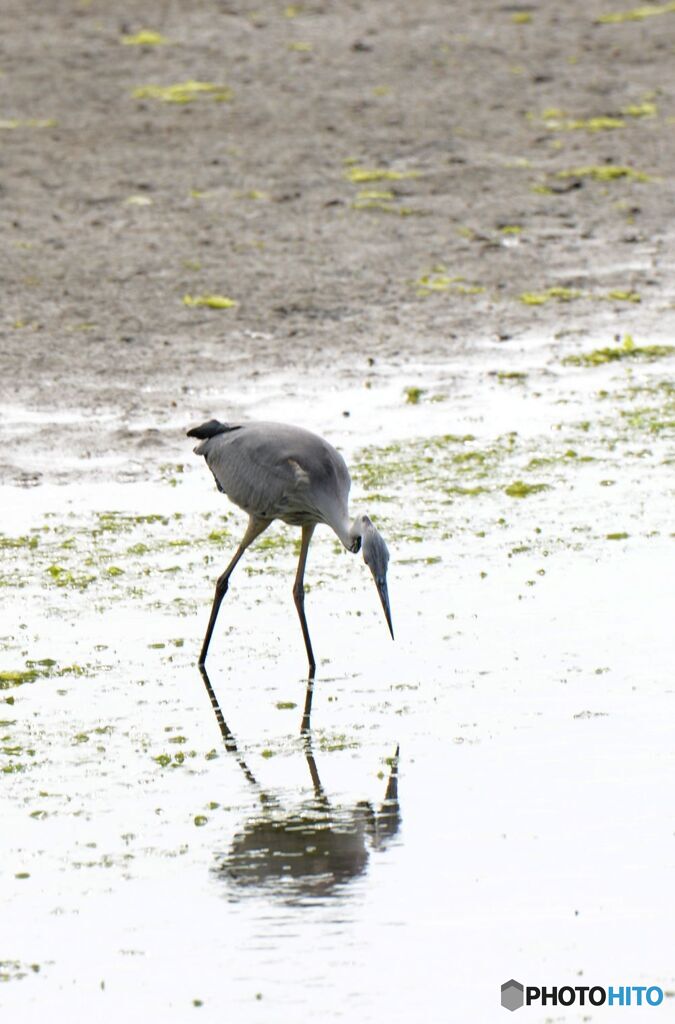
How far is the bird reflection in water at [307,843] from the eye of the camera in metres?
6.04

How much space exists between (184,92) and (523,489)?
487 inches

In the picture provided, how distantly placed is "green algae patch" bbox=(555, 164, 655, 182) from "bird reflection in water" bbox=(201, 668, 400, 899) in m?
12.2

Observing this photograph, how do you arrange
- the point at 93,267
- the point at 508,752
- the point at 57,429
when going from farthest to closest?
the point at 93,267 < the point at 57,429 < the point at 508,752

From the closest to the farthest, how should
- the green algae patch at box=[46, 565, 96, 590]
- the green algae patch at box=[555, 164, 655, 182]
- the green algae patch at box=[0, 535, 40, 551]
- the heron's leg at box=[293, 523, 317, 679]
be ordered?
the heron's leg at box=[293, 523, 317, 679]
the green algae patch at box=[46, 565, 96, 590]
the green algae patch at box=[0, 535, 40, 551]
the green algae patch at box=[555, 164, 655, 182]

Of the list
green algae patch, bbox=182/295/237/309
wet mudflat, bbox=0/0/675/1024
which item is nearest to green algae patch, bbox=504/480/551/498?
wet mudflat, bbox=0/0/675/1024

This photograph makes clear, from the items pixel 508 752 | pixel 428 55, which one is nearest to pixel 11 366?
pixel 508 752

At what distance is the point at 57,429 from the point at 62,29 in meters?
14.2

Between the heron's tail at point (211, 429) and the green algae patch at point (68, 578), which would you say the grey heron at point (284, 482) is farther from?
the green algae patch at point (68, 578)

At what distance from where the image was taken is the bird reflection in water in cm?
604

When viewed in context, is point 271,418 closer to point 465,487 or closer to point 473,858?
point 465,487

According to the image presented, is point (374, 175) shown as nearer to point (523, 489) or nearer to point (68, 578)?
point (523, 489)

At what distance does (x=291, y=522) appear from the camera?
8.70 metres

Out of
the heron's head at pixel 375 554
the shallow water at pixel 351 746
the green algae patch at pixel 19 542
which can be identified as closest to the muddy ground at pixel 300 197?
the green algae patch at pixel 19 542

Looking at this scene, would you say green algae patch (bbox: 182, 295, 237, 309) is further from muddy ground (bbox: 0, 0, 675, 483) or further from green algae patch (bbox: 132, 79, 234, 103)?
green algae patch (bbox: 132, 79, 234, 103)
